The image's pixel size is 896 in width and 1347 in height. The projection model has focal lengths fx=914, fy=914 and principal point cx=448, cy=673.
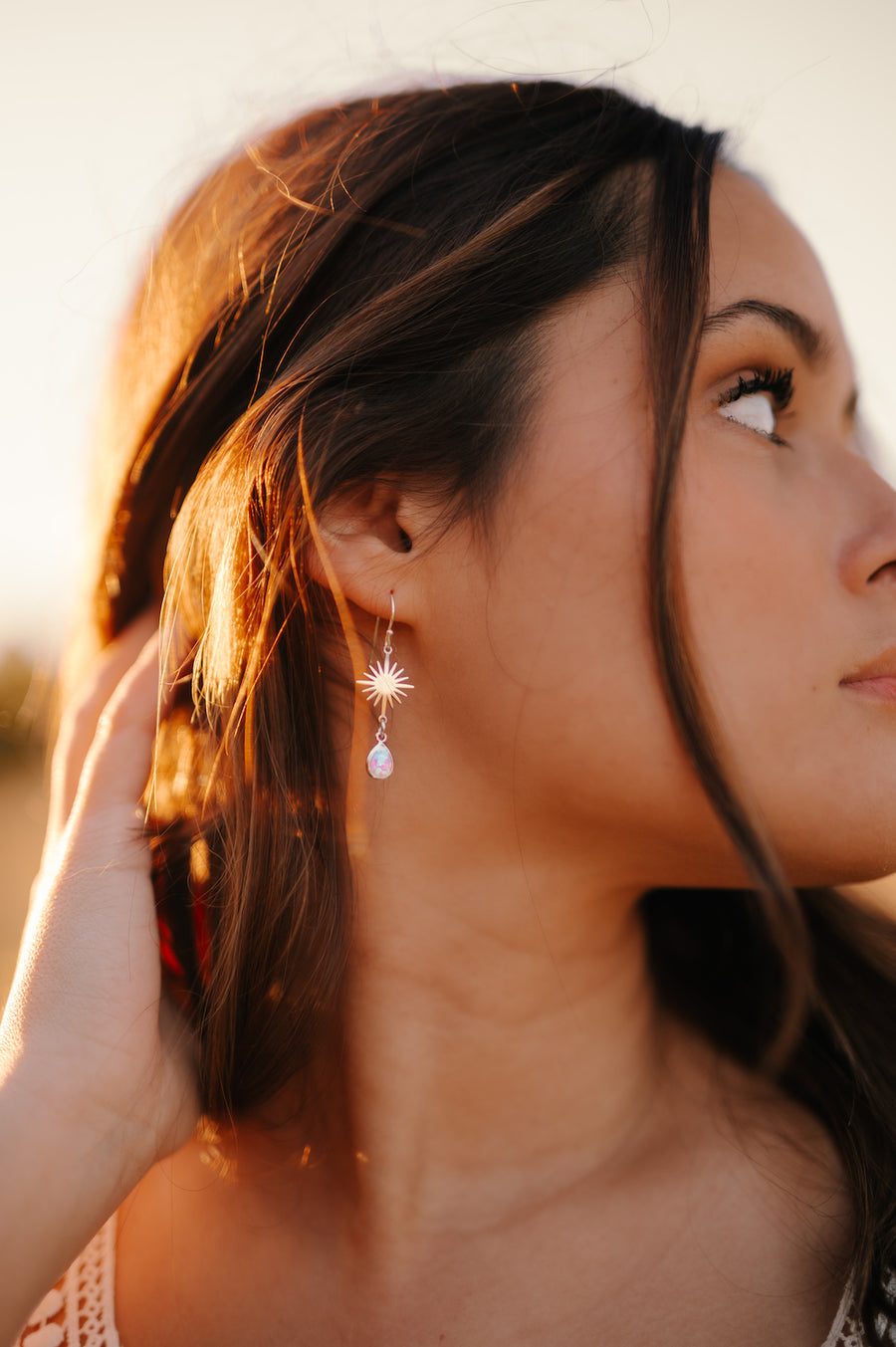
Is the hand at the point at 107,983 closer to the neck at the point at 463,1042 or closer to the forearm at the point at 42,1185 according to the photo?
the forearm at the point at 42,1185

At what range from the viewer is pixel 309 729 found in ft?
5.35

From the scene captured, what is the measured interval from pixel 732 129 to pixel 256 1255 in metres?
2.23

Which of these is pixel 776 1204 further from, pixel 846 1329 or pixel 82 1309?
pixel 82 1309

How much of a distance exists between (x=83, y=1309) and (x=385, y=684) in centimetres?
128

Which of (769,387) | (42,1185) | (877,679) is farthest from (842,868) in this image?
(42,1185)

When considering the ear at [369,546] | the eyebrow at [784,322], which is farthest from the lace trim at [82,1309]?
the eyebrow at [784,322]

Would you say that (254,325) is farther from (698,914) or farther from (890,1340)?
(890,1340)

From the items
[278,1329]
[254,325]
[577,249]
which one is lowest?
[278,1329]

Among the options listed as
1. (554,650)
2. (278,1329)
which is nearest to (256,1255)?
(278,1329)

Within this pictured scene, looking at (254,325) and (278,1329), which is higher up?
(254,325)

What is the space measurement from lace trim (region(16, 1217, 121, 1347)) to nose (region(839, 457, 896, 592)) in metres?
1.77

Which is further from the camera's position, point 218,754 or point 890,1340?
point 218,754

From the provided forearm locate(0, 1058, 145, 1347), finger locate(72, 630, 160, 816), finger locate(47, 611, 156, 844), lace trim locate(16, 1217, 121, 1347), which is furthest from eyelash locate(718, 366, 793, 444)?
lace trim locate(16, 1217, 121, 1347)

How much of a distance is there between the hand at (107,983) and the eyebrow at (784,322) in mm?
1247
